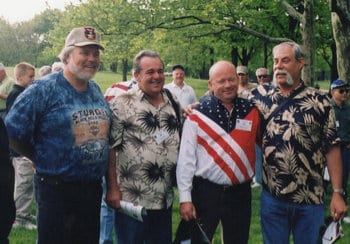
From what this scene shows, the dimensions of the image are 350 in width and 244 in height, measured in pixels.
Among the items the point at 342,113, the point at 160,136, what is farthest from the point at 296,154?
the point at 342,113

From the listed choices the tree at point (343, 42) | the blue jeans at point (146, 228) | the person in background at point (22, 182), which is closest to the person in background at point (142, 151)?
the blue jeans at point (146, 228)

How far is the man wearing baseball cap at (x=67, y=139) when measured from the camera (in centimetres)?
346

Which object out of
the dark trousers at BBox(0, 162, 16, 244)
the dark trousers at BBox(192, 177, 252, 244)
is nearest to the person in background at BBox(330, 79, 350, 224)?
the dark trousers at BBox(192, 177, 252, 244)

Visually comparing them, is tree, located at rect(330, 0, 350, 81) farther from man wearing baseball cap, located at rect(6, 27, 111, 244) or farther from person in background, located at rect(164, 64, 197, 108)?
man wearing baseball cap, located at rect(6, 27, 111, 244)

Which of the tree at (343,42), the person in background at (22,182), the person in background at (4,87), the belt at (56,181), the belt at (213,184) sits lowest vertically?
the person in background at (22,182)

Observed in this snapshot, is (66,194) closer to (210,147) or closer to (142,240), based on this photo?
(142,240)

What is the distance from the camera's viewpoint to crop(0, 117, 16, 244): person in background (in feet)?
9.36

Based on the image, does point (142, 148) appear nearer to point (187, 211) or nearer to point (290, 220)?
point (187, 211)

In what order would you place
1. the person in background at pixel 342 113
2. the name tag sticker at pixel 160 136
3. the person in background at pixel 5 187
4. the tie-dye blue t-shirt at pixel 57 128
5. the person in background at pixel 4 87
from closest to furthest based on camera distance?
the person in background at pixel 5 187
the tie-dye blue t-shirt at pixel 57 128
the name tag sticker at pixel 160 136
the person in background at pixel 342 113
the person in background at pixel 4 87

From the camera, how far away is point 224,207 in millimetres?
3898

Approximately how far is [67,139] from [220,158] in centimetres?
129

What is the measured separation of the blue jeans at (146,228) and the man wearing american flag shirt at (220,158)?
27 centimetres

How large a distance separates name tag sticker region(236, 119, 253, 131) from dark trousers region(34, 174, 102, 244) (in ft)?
4.24

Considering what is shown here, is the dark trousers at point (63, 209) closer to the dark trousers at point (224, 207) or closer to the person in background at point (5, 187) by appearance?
the person in background at point (5, 187)
